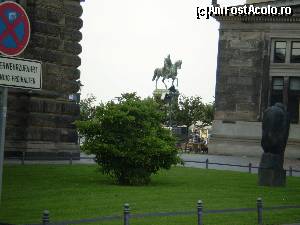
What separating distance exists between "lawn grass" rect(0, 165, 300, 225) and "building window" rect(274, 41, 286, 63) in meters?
30.1

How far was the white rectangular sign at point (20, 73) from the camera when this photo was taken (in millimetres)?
8875

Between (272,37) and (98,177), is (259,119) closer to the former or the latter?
(272,37)

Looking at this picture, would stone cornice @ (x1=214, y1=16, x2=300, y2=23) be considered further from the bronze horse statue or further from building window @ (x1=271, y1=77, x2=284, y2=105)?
the bronze horse statue

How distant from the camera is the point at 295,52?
55625mm

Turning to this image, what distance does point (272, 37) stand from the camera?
55906 mm

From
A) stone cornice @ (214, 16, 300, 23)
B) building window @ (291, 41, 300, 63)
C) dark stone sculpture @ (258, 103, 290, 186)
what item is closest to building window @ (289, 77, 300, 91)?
building window @ (291, 41, 300, 63)

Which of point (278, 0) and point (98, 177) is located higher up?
point (278, 0)

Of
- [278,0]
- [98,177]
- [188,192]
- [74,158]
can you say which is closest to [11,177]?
[98,177]

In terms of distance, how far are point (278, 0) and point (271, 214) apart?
42073 millimetres

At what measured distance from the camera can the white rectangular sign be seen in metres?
8.88

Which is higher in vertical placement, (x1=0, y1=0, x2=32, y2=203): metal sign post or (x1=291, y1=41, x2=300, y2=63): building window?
(x1=291, y1=41, x2=300, y2=63): building window

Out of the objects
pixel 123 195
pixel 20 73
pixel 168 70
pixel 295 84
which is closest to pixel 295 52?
pixel 295 84

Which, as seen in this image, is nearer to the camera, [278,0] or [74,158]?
[74,158]

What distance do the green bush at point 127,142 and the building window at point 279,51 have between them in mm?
34898
